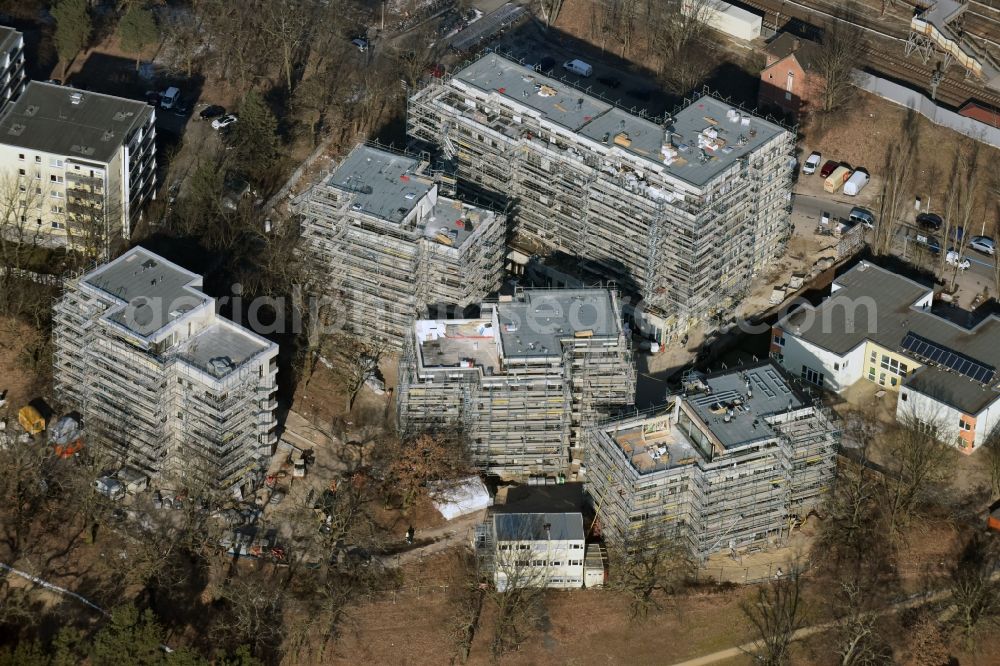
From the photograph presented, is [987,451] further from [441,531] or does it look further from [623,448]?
[441,531]

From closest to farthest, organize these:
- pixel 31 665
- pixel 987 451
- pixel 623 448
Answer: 1. pixel 31 665
2. pixel 623 448
3. pixel 987 451

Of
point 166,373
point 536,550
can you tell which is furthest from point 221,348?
point 536,550

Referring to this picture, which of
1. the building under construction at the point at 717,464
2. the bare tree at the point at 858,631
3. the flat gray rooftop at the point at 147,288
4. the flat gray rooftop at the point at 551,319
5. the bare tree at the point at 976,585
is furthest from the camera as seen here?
the flat gray rooftop at the point at 551,319

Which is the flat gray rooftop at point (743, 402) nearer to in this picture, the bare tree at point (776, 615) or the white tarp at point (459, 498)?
the bare tree at point (776, 615)

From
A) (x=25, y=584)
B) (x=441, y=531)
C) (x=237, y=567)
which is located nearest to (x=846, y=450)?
(x=441, y=531)

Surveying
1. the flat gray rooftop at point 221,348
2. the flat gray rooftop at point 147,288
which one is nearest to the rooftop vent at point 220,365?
the flat gray rooftop at point 221,348

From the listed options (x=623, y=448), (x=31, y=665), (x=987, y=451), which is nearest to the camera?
(x=31, y=665)
